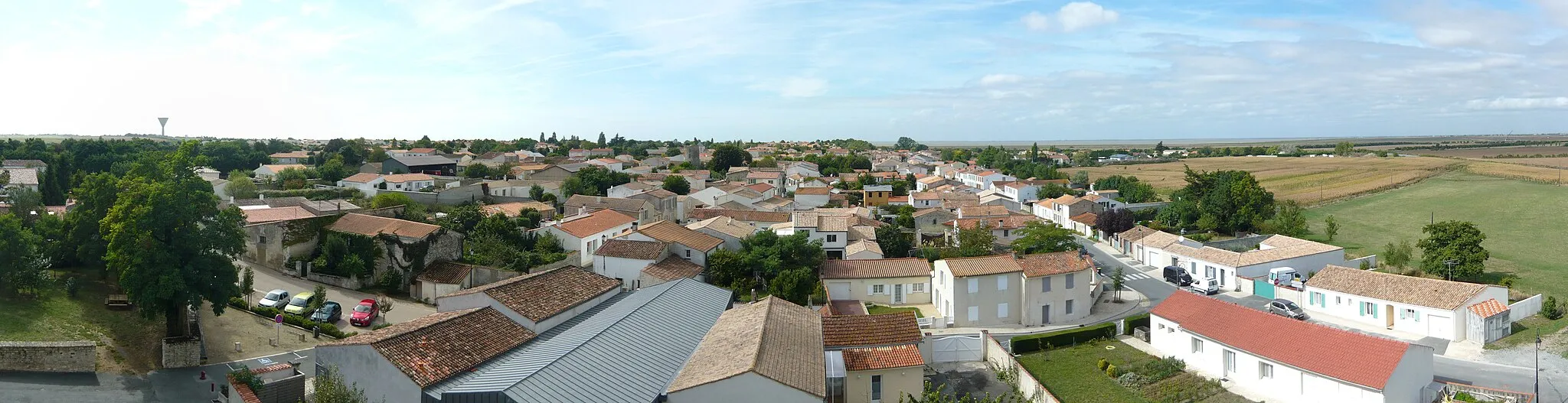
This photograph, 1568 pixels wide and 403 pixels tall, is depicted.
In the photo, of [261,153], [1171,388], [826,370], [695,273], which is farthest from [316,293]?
[261,153]

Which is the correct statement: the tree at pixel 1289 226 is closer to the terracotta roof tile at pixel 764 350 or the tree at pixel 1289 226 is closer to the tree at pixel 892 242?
the tree at pixel 892 242

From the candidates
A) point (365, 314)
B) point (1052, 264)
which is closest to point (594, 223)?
point (365, 314)

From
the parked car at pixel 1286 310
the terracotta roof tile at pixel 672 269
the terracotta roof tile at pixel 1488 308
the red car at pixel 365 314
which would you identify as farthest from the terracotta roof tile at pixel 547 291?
the terracotta roof tile at pixel 1488 308

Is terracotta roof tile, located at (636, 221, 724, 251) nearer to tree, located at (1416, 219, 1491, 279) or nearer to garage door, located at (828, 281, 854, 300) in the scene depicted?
garage door, located at (828, 281, 854, 300)

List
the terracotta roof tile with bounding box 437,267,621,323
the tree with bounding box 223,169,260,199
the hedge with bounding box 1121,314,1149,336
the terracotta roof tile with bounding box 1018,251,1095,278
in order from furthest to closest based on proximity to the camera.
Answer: the tree with bounding box 223,169,260,199
the terracotta roof tile with bounding box 1018,251,1095,278
the hedge with bounding box 1121,314,1149,336
the terracotta roof tile with bounding box 437,267,621,323

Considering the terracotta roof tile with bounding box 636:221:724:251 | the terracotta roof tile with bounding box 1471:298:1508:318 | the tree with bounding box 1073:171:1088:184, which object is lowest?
the terracotta roof tile with bounding box 1471:298:1508:318

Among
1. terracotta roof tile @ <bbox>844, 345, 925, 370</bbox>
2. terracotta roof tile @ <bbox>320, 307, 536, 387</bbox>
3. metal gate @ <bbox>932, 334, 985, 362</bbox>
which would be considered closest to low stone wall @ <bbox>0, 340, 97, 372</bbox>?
terracotta roof tile @ <bbox>320, 307, 536, 387</bbox>
